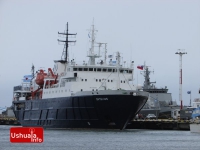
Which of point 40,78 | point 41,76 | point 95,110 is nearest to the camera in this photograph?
point 95,110

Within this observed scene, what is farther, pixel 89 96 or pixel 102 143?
pixel 89 96

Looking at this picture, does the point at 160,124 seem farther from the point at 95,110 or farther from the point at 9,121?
the point at 9,121

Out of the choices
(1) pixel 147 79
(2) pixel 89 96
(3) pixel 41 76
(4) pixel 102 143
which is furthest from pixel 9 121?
(4) pixel 102 143

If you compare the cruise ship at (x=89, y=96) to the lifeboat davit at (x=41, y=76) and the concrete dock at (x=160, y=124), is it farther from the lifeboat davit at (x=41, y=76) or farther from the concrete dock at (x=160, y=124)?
the concrete dock at (x=160, y=124)

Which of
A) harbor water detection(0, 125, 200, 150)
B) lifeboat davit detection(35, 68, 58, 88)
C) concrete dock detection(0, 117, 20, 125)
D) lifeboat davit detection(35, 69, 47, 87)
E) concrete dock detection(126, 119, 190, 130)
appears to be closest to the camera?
harbor water detection(0, 125, 200, 150)

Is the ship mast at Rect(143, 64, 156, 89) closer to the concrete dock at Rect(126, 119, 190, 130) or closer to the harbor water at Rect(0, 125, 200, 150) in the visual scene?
the concrete dock at Rect(126, 119, 190, 130)

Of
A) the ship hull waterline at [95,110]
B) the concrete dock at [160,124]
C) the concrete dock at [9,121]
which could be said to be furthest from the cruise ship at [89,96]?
the concrete dock at [9,121]

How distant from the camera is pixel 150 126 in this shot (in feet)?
305

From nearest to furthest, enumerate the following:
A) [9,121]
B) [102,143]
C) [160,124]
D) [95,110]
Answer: [102,143]
[95,110]
[160,124]
[9,121]

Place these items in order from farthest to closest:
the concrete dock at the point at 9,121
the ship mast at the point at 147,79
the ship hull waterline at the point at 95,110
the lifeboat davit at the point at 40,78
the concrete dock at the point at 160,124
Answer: the ship mast at the point at 147,79
the concrete dock at the point at 9,121
the lifeboat davit at the point at 40,78
the concrete dock at the point at 160,124
the ship hull waterline at the point at 95,110

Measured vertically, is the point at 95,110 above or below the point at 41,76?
below

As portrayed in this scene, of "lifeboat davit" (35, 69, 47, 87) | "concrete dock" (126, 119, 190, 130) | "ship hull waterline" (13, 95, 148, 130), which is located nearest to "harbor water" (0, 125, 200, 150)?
"ship hull waterline" (13, 95, 148, 130)

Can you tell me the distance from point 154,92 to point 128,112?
55.9m

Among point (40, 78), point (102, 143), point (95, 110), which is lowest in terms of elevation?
point (102, 143)
